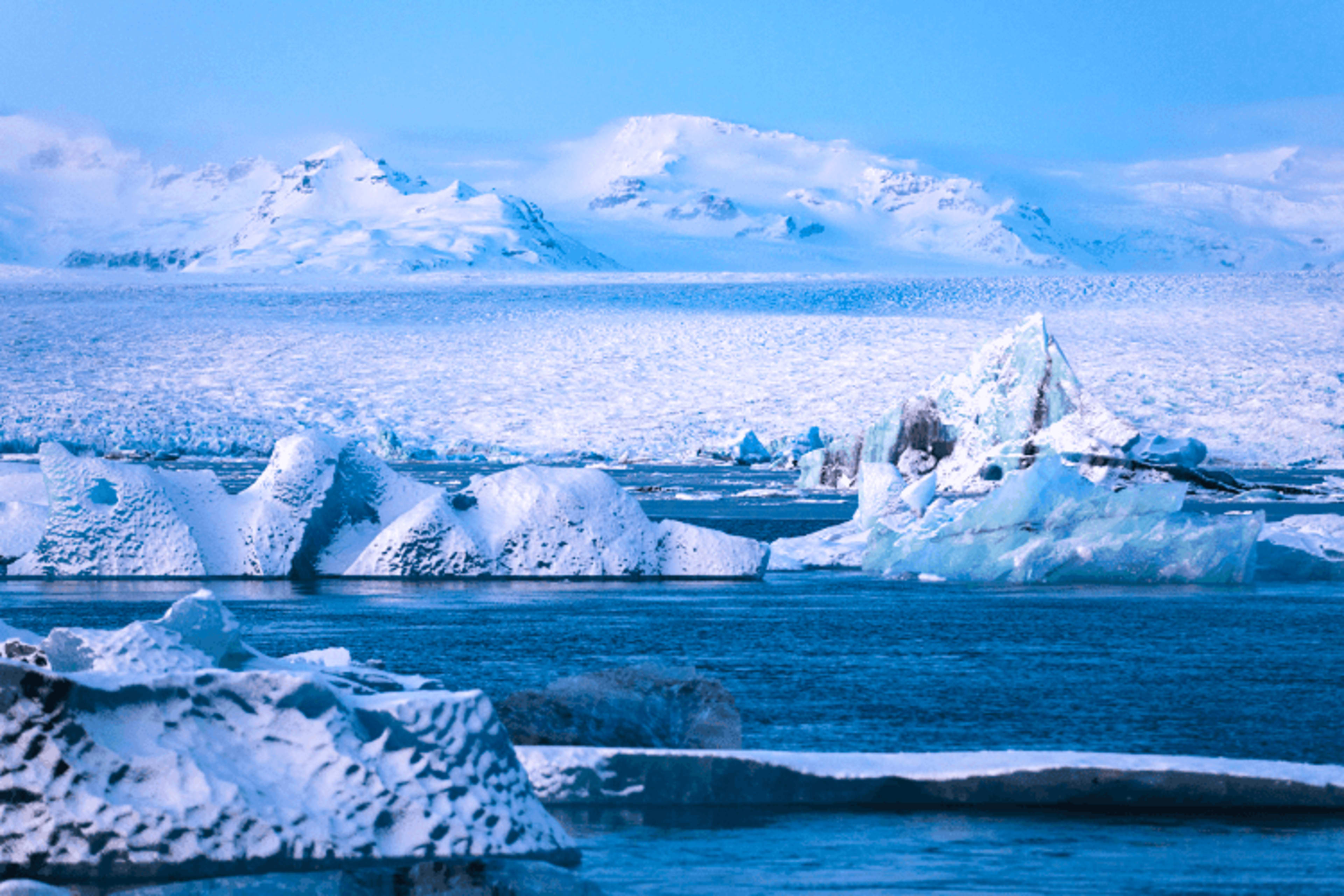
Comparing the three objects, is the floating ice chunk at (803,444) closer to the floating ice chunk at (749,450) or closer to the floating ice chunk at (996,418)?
the floating ice chunk at (749,450)

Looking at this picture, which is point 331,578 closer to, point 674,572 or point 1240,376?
point 674,572

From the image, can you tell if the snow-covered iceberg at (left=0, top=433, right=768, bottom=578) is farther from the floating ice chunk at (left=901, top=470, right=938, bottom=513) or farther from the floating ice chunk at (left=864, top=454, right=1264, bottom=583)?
the floating ice chunk at (left=901, top=470, right=938, bottom=513)

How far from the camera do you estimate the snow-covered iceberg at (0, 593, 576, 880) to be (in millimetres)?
3535

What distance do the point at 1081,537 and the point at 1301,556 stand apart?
206cm

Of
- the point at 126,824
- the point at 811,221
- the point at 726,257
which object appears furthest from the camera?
the point at 811,221

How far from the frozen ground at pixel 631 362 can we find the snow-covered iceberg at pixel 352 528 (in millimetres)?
20737

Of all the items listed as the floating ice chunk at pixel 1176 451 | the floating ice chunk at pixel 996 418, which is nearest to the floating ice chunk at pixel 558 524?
the floating ice chunk at pixel 996 418

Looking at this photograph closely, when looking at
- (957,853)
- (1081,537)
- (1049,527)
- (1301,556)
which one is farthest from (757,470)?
(957,853)

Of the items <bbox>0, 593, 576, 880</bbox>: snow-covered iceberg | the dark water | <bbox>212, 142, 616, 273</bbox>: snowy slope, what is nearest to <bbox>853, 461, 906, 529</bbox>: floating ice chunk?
the dark water

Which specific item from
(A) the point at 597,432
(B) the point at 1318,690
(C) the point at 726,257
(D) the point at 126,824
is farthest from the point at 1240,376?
(C) the point at 726,257

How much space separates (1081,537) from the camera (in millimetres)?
12945

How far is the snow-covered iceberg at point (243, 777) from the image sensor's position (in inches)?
139

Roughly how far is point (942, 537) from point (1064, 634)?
13.5 feet

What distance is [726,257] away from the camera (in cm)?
10719
